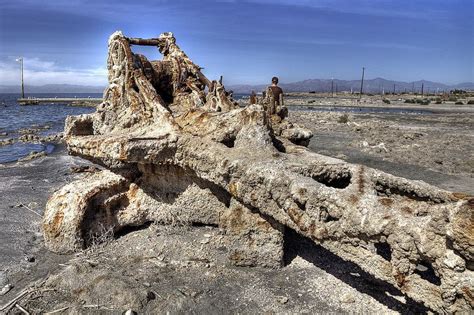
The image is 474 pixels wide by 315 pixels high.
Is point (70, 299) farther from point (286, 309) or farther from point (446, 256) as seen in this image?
point (446, 256)

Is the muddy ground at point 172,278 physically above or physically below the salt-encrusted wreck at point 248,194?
below

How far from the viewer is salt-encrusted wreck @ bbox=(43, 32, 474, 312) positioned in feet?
15.2

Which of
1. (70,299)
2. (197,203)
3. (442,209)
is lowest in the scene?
(70,299)

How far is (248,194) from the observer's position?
6500 millimetres

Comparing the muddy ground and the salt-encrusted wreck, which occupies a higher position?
the salt-encrusted wreck

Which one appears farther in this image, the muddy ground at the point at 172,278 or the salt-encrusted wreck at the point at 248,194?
the muddy ground at the point at 172,278

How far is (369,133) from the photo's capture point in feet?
91.0

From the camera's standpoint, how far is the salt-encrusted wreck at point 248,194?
15.2 feet

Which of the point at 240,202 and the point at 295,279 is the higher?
the point at 240,202

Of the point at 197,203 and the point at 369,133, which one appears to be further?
the point at 369,133

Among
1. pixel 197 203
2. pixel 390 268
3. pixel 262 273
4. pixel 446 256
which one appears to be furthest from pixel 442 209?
pixel 197 203

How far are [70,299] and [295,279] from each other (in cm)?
332

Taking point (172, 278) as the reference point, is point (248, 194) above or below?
above

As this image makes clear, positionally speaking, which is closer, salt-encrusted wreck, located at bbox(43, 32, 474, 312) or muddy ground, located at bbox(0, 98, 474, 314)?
salt-encrusted wreck, located at bbox(43, 32, 474, 312)
